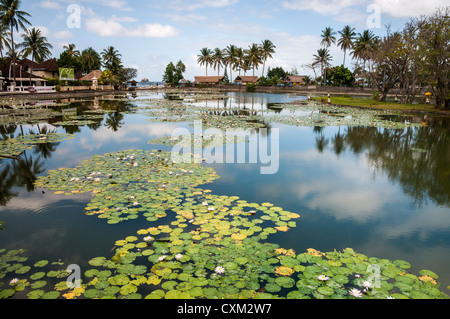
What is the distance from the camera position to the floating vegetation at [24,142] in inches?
426

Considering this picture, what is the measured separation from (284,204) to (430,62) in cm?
2787

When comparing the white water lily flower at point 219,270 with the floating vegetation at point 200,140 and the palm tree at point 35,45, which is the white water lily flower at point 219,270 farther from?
the palm tree at point 35,45

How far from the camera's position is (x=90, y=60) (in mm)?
70312

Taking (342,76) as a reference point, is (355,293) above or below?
below

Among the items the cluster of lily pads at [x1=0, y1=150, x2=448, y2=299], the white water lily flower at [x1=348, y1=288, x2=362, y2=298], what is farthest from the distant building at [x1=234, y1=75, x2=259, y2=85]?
the white water lily flower at [x1=348, y1=288, x2=362, y2=298]

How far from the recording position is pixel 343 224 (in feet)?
18.9

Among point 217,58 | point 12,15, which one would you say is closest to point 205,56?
point 217,58

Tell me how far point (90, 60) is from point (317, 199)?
77254 millimetres

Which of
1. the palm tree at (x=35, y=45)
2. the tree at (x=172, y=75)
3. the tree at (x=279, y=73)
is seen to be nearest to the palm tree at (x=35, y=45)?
the palm tree at (x=35, y=45)

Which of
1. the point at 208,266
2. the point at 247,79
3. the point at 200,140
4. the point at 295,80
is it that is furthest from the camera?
the point at 295,80

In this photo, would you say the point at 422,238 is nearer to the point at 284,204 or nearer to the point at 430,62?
the point at 284,204

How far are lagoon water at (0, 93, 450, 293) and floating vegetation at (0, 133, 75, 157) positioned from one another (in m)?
0.56

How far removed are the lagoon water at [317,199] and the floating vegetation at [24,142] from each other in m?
0.56

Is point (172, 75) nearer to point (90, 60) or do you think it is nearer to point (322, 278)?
point (90, 60)
